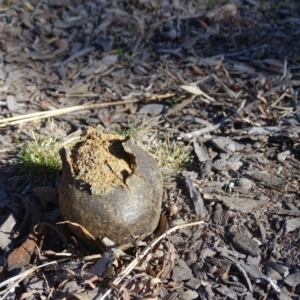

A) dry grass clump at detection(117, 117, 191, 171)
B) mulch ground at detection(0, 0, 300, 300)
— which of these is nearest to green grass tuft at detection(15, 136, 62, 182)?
mulch ground at detection(0, 0, 300, 300)

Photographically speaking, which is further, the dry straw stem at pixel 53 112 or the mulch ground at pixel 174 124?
the dry straw stem at pixel 53 112

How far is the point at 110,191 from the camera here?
2.62 metres

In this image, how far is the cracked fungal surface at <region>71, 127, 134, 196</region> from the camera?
264 cm

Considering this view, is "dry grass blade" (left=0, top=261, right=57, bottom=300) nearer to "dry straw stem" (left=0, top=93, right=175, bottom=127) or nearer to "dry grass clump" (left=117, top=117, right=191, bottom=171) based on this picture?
"dry grass clump" (left=117, top=117, right=191, bottom=171)

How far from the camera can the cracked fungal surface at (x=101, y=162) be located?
264 centimetres

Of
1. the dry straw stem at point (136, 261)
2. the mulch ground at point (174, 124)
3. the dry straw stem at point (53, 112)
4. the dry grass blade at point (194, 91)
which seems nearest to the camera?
the dry straw stem at point (136, 261)

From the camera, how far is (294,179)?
3.32m

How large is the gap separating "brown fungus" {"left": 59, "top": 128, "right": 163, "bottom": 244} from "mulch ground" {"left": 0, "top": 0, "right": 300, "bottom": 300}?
0.37 feet

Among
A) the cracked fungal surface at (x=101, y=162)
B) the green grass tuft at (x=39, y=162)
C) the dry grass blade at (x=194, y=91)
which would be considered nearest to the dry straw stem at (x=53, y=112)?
the dry grass blade at (x=194, y=91)

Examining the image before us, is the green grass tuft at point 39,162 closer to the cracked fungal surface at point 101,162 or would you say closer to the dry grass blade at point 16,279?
the cracked fungal surface at point 101,162

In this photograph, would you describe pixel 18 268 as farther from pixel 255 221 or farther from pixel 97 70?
pixel 97 70

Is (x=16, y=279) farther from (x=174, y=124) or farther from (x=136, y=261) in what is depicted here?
(x=174, y=124)

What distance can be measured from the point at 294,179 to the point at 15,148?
1644 millimetres

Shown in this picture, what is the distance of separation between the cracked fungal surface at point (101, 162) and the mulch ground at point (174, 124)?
305 mm
